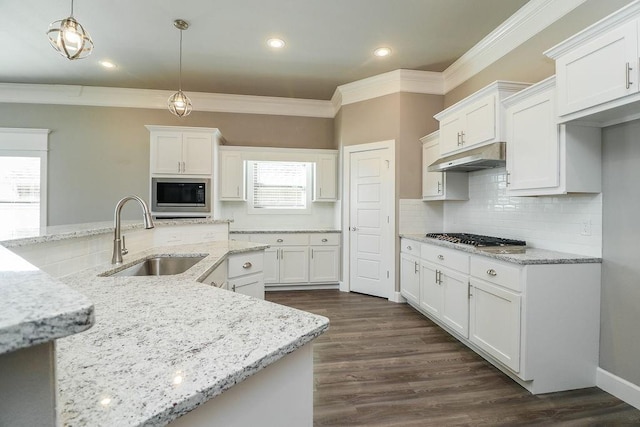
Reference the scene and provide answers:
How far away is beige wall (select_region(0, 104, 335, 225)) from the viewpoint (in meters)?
4.46

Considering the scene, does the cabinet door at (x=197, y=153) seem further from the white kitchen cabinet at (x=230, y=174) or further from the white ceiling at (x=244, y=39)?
the white ceiling at (x=244, y=39)

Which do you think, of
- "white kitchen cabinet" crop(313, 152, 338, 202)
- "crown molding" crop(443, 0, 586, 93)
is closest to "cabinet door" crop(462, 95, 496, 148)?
"crown molding" crop(443, 0, 586, 93)

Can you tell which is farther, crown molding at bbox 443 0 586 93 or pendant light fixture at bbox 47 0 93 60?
crown molding at bbox 443 0 586 93

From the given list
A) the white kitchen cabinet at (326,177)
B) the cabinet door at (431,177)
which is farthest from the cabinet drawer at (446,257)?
the white kitchen cabinet at (326,177)

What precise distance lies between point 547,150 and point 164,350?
259cm

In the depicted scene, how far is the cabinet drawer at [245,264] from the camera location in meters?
2.33

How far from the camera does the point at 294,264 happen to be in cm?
446

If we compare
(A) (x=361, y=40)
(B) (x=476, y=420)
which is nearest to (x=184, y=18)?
(A) (x=361, y=40)

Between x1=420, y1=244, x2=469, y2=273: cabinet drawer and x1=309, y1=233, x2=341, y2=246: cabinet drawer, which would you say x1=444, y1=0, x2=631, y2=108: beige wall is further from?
x1=309, y1=233, x2=341, y2=246: cabinet drawer

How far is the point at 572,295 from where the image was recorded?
2041mm

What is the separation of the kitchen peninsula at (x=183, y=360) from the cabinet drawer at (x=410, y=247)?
8.99 feet

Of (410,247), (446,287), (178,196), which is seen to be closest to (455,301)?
(446,287)

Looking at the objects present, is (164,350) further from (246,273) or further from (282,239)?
(282,239)

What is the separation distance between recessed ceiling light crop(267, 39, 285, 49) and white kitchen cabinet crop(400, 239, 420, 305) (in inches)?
106
